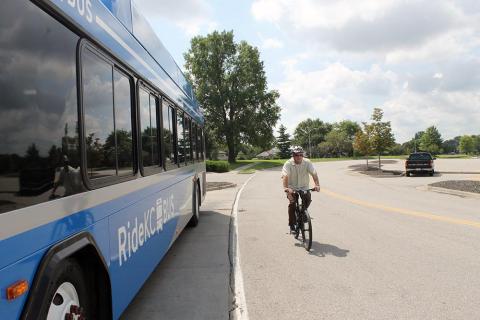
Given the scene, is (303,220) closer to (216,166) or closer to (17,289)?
(17,289)

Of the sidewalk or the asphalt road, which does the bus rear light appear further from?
the asphalt road

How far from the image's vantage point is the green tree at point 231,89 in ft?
199

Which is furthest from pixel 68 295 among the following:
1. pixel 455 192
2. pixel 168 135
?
pixel 455 192

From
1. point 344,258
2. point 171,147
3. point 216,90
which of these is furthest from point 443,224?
point 216,90

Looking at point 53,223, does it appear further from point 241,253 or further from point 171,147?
point 241,253

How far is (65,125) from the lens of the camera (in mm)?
2863

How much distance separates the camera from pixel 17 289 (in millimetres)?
2193

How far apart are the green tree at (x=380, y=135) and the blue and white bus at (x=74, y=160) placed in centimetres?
3296

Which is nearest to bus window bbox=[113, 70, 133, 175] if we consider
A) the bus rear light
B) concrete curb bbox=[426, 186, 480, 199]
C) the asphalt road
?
the bus rear light

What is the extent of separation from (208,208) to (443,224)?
24.6 ft

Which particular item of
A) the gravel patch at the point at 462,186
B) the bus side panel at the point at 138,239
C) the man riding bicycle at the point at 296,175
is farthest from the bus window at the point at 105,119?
the gravel patch at the point at 462,186

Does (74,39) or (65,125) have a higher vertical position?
(74,39)

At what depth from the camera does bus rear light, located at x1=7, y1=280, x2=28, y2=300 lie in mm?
2127

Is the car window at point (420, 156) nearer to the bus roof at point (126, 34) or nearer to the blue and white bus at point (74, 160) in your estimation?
the bus roof at point (126, 34)
